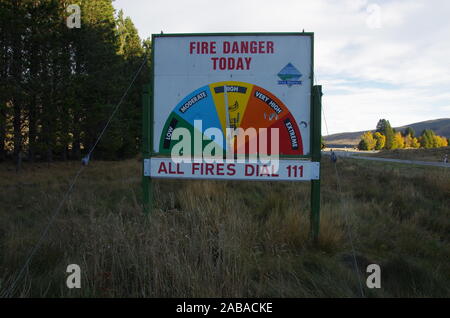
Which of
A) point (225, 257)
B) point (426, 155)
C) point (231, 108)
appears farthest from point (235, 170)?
point (426, 155)

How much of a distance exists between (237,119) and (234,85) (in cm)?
51

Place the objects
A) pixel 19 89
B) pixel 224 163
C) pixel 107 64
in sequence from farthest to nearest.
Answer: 1. pixel 107 64
2. pixel 19 89
3. pixel 224 163

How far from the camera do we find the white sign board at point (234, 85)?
389 centimetres

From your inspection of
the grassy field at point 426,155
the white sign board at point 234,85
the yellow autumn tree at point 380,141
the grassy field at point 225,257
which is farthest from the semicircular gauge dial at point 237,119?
the yellow autumn tree at point 380,141

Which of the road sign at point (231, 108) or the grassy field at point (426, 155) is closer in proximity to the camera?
the road sign at point (231, 108)

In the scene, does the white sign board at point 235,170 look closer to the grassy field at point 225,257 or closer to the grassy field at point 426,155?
the grassy field at point 225,257

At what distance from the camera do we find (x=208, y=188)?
5.95 m

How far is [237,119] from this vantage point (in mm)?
3982

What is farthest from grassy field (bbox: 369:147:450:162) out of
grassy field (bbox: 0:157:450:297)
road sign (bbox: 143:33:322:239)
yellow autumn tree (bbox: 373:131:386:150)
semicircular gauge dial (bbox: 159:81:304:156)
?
yellow autumn tree (bbox: 373:131:386:150)

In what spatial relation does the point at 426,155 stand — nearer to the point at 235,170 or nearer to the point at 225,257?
the point at 235,170
